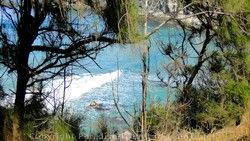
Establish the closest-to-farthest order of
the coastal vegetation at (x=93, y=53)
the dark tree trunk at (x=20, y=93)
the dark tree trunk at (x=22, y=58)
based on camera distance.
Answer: the coastal vegetation at (x=93, y=53) → the dark tree trunk at (x=22, y=58) → the dark tree trunk at (x=20, y=93)

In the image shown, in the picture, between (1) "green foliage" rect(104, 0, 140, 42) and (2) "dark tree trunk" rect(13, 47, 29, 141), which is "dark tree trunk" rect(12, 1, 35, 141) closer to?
(2) "dark tree trunk" rect(13, 47, 29, 141)

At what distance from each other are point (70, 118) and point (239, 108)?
2.66 metres

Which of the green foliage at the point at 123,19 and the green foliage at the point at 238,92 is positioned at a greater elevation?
the green foliage at the point at 123,19

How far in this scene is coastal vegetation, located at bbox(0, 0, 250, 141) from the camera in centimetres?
298

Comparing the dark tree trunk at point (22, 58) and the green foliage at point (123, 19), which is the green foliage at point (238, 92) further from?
the dark tree trunk at point (22, 58)

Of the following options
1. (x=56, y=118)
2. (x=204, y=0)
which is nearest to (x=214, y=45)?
(x=204, y=0)

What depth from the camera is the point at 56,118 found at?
13.8 feet

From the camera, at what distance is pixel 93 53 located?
3463mm

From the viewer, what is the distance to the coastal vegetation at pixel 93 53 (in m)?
2.98

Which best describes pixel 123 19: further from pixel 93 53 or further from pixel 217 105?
pixel 217 105

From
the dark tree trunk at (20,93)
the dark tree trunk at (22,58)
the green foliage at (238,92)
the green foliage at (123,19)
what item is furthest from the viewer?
the green foliage at (238,92)

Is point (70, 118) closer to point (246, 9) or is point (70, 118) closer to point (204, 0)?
point (204, 0)

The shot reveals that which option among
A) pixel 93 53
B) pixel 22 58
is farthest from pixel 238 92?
pixel 22 58

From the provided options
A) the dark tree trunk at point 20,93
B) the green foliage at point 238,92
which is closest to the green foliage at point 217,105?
the green foliage at point 238,92
